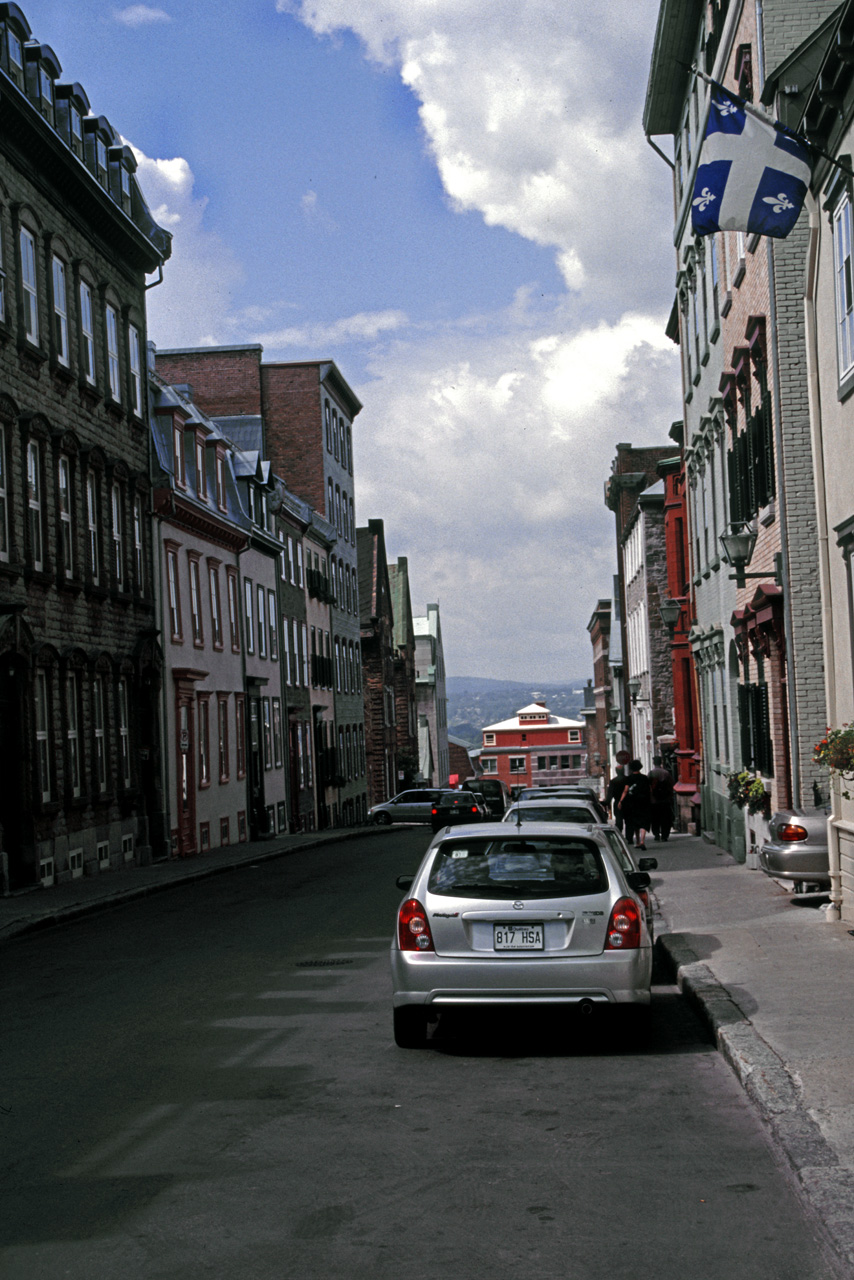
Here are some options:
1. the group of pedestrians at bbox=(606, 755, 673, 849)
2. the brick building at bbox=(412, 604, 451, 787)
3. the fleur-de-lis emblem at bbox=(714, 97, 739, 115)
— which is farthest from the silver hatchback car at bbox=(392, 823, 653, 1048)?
the brick building at bbox=(412, 604, 451, 787)

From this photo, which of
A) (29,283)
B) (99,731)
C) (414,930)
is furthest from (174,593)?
(414,930)

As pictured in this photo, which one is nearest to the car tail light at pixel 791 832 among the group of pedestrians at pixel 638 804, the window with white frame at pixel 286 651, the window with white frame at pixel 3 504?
the group of pedestrians at pixel 638 804

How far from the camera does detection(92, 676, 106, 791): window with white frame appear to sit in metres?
29.0

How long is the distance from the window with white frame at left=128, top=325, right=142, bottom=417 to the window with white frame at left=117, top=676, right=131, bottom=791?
241 inches

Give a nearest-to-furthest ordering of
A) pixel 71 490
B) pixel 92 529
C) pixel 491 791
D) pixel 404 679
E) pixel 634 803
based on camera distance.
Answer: pixel 634 803, pixel 71 490, pixel 92 529, pixel 491 791, pixel 404 679

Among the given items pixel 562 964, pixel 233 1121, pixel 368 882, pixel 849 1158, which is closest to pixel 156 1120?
pixel 233 1121

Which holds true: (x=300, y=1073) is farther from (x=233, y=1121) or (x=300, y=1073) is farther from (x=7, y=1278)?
(x=7, y=1278)

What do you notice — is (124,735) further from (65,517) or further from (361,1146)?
(361,1146)

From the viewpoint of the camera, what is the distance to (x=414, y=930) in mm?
9516

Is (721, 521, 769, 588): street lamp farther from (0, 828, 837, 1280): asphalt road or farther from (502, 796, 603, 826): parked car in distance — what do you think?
(0, 828, 837, 1280): asphalt road

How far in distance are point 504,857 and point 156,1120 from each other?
10.5 feet

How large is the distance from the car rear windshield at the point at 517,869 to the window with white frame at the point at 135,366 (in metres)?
24.2

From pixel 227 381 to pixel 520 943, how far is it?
52583 millimetres

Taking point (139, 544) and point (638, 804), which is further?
point (139, 544)
